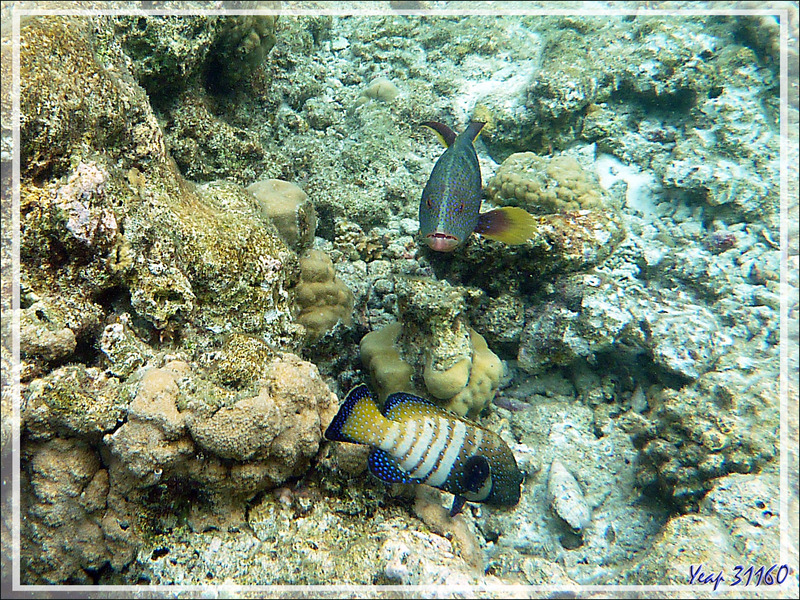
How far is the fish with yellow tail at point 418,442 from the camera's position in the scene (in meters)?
1.99

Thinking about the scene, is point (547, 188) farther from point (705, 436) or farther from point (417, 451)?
point (417, 451)

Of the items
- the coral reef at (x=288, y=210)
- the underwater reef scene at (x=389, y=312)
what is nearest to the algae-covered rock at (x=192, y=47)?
the underwater reef scene at (x=389, y=312)

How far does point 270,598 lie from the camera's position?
5.95ft

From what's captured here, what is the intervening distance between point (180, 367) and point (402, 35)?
593 cm

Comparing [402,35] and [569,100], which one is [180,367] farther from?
[402,35]

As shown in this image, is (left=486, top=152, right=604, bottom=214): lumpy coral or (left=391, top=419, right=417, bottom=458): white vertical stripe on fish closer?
(left=391, top=419, right=417, bottom=458): white vertical stripe on fish

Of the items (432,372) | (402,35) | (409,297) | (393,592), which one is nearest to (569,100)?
(402,35)

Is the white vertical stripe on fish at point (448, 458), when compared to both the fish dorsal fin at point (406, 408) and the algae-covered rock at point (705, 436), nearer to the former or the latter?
the fish dorsal fin at point (406, 408)

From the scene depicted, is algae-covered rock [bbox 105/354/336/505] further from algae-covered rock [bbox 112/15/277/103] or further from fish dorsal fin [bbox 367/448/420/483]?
algae-covered rock [bbox 112/15/277/103]

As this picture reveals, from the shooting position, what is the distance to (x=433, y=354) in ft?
8.73

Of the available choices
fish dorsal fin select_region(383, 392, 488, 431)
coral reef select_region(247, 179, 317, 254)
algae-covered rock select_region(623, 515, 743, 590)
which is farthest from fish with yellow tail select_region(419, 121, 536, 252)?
algae-covered rock select_region(623, 515, 743, 590)

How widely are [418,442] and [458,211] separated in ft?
4.15

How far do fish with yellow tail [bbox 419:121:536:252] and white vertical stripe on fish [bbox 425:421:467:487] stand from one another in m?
1.01

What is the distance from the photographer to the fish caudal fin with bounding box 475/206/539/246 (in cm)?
Result: 252
